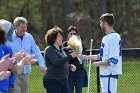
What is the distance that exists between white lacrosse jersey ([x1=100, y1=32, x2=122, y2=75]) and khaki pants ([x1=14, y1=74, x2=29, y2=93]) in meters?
1.90

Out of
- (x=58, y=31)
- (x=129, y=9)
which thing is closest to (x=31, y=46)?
(x=58, y=31)

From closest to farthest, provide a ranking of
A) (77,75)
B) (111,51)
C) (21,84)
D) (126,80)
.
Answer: (111,51) < (21,84) < (77,75) < (126,80)

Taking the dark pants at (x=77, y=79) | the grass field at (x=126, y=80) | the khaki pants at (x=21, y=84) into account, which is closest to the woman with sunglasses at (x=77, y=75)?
the dark pants at (x=77, y=79)

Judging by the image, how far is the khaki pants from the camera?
10.9 m

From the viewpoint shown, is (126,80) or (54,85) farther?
(126,80)

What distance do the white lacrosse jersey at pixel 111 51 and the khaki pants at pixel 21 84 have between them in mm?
1904

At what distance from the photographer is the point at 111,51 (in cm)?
968

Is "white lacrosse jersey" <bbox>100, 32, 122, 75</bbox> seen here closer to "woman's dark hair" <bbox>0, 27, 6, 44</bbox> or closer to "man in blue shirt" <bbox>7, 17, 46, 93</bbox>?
"man in blue shirt" <bbox>7, 17, 46, 93</bbox>

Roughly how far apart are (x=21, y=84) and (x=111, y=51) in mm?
2265

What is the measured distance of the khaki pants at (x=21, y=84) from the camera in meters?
10.9

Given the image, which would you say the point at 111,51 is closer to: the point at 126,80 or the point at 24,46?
the point at 24,46

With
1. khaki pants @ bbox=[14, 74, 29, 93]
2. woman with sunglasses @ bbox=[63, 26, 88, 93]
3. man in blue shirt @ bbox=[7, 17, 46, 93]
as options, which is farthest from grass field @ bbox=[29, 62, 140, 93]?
man in blue shirt @ bbox=[7, 17, 46, 93]

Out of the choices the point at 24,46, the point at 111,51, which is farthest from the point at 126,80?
the point at 111,51

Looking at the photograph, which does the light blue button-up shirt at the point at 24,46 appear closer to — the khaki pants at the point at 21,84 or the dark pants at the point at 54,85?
the khaki pants at the point at 21,84
